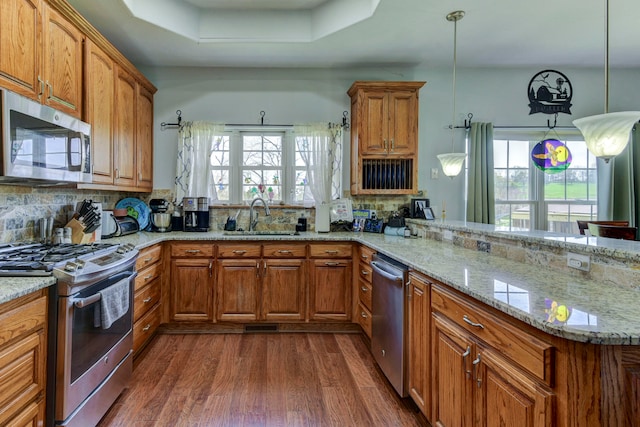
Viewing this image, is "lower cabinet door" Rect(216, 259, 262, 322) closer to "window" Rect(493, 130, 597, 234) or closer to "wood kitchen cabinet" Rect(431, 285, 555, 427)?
"wood kitchen cabinet" Rect(431, 285, 555, 427)

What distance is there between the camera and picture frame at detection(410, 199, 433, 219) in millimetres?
3600

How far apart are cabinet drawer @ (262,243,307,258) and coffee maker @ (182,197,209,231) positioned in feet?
2.51

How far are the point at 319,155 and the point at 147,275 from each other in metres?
1.98

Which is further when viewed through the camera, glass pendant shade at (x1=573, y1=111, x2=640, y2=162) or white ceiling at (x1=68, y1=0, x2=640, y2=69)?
white ceiling at (x1=68, y1=0, x2=640, y2=69)

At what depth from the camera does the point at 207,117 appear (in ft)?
12.1

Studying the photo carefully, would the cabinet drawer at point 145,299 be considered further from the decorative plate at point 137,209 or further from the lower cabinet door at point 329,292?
the lower cabinet door at point 329,292

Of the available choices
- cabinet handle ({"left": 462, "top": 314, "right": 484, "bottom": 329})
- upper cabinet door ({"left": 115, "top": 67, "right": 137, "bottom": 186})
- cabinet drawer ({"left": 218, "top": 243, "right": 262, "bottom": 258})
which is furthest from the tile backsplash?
cabinet handle ({"left": 462, "top": 314, "right": 484, "bottom": 329})

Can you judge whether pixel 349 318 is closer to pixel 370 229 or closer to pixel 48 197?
pixel 370 229

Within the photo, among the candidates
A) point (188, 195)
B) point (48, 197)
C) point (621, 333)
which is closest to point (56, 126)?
point (48, 197)

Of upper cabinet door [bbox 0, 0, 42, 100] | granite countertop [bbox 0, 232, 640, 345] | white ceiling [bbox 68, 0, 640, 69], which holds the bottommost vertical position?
granite countertop [bbox 0, 232, 640, 345]

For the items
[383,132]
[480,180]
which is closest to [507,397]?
[383,132]

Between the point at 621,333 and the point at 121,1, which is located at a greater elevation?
the point at 121,1

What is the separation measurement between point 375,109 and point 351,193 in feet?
2.94

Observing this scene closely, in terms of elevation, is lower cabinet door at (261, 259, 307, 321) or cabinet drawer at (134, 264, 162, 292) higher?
cabinet drawer at (134, 264, 162, 292)
